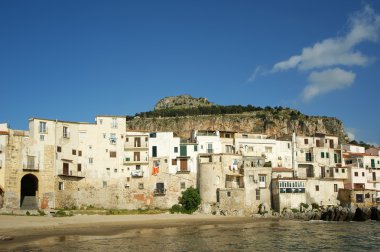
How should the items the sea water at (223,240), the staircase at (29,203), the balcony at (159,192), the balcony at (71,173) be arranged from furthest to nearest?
the balcony at (159,192)
the balcony at (71,173)
the staircase at (29,203)
the sea water at (223,240)

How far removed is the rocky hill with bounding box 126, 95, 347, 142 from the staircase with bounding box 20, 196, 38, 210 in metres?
82.4

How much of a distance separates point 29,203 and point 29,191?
7.63ft

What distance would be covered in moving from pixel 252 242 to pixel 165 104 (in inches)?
6410

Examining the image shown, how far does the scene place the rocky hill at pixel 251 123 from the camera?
133250mm

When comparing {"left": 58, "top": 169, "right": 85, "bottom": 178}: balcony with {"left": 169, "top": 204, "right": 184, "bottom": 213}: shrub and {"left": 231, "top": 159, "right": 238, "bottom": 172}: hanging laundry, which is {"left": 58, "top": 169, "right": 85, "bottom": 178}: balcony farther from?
{"left": 231, "top": 159, "right": 238, "bottom": 172}: hanging laundry

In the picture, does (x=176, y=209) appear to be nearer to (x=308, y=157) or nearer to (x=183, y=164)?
(x=183, y=164)

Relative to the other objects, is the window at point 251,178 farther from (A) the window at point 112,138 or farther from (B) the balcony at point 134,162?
(A) the window at point 112,138

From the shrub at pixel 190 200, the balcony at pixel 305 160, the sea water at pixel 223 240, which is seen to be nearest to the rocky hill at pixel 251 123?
the balcony at pixel 305 160

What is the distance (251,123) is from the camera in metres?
141

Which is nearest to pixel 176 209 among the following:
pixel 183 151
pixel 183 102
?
pixel 183 151

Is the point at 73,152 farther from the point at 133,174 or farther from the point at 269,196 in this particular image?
the point at 269,196

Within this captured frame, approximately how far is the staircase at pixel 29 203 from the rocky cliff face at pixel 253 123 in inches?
3243

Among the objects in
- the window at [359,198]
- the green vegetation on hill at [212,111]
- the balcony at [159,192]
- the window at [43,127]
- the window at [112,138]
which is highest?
the green vegetation on hill at [212,111]

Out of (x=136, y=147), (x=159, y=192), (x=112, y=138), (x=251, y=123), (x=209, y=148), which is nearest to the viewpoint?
(x=159, y=192)
